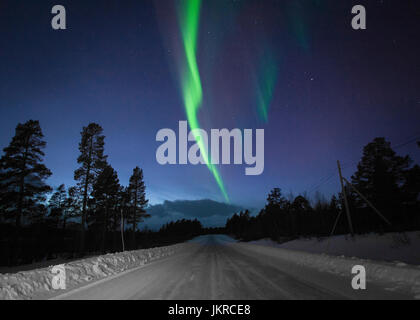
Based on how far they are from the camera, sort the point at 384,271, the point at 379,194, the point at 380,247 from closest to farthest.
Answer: the point at 384,271
the point at 380,247
the point at 379,194

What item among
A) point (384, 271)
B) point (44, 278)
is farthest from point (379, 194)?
point (44, 278)

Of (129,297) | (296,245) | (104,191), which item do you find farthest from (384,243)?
(104,191)

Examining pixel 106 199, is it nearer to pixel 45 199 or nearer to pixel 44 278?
pixel 45 199

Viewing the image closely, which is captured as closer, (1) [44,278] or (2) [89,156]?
(1) [44,278]

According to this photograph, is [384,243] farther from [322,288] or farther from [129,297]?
[129,297]

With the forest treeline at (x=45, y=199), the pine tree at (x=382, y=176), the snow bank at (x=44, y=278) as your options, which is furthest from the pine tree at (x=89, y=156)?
the pine tree at (x=382, y=176)

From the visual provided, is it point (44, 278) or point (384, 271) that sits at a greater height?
point (384, 271)

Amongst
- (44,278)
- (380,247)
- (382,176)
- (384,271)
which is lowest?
(380,247)

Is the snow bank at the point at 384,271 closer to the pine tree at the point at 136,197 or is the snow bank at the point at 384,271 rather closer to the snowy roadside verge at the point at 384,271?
the snowy roadside verge at the point at 384,271

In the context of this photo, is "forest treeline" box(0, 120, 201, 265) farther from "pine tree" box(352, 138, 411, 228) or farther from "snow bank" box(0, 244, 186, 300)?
"pine tree" box(352, 138, 411, 228)

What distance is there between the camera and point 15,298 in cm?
569

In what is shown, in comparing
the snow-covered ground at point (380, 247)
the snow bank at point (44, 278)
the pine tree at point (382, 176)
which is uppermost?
the pine tree at point (382, 176)

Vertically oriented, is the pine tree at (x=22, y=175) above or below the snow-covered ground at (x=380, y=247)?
above

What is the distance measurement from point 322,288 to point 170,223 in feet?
486
